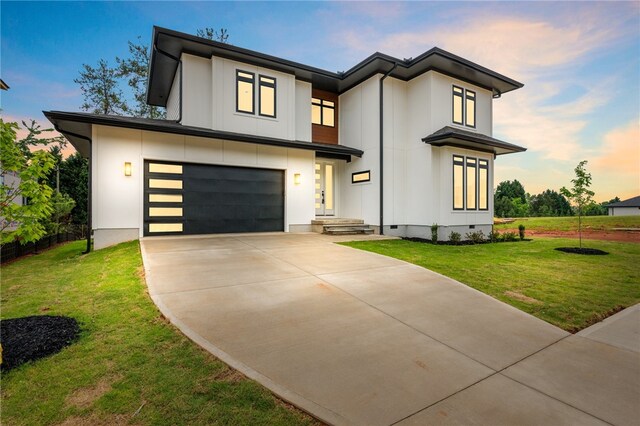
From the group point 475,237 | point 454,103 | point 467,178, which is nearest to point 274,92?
point 454,103

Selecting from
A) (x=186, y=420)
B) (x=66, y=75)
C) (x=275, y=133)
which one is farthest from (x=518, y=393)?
(x=66, y=75)

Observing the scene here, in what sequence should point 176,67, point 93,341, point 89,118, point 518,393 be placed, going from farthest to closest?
point 176,67 < point 89,118 < point 93,341 < point 518,393

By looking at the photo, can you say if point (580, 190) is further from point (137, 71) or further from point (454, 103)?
point (137, 71)

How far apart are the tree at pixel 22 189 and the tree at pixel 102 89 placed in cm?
2200

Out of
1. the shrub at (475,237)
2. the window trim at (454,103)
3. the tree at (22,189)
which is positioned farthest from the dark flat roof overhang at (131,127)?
the shrub at (475,237)

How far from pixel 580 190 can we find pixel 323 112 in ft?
33.9

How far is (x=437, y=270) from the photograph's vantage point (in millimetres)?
6145

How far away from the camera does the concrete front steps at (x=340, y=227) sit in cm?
1094

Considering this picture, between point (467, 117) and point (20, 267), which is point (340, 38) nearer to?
point (467, 117)

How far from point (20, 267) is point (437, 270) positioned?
9745 mm

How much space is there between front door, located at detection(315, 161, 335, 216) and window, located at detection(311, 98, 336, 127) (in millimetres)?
1889

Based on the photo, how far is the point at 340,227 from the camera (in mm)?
11250

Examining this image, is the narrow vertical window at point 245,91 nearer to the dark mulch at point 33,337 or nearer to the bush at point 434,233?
the bush at point 434,233

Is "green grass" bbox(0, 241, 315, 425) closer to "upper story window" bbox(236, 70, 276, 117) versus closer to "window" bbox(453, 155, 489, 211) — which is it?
"upper story window" bbox(236, 70, 276, 117)
